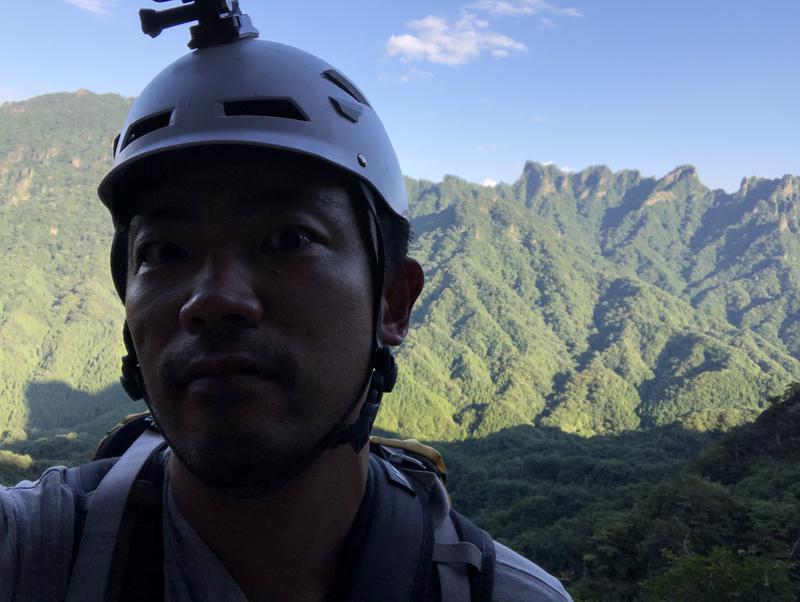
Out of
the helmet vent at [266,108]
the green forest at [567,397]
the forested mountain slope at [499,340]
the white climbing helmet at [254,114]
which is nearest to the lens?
the white climbing helmet at [254,114]

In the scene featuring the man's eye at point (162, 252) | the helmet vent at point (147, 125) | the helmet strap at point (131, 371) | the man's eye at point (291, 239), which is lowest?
the helmet strap at point (131, 371)

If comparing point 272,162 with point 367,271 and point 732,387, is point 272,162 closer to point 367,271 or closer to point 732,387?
point 367,271

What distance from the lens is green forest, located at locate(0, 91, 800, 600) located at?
23.8 m

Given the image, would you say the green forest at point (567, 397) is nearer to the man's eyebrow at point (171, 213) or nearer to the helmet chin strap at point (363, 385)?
the helmet chin strap at point (363, 385)

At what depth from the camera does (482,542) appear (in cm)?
180

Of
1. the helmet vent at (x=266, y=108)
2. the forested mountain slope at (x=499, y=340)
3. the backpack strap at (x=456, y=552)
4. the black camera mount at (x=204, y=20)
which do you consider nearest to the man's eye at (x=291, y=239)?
the helmet vent at (x=266, y=108)

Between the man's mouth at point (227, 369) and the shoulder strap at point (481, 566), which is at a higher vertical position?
the man's mouth at point (227, 369)

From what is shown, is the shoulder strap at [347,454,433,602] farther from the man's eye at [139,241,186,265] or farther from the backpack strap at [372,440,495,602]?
the man's eye at [139,241,186,265]

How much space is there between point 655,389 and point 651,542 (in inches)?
4301

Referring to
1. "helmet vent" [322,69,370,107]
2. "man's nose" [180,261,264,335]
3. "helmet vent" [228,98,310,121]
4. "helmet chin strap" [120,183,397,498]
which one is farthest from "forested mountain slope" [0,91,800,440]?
"man's nose" [180,261,264,335]

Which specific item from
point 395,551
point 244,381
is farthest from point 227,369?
point 395,551

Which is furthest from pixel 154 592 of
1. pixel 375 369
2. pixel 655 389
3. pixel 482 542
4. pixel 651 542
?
pixel 655 389

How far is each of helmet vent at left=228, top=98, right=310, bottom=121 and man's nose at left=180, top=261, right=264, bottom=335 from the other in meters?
0.54

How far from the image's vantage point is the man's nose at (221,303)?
1.41 metres
